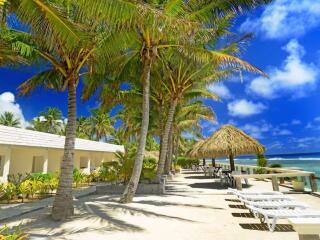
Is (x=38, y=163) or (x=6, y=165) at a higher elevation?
(x=38, y=163)

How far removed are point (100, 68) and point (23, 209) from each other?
5288mm

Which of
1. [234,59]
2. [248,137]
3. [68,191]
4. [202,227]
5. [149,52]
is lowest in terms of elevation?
[202,227]

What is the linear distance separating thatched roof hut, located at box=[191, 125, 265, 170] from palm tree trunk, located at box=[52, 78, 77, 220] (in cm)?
1086

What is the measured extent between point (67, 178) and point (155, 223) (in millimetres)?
2660

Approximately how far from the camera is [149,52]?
1102cm

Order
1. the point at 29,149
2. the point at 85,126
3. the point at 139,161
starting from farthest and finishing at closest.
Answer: the point at 85,126 < the point at 29,149 < the point at 139,161

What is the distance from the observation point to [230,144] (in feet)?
57.1

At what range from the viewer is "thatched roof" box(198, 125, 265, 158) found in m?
17.4

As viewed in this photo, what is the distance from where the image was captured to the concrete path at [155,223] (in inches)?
255

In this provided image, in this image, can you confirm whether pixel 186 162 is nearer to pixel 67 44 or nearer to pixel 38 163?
pixel 38 163

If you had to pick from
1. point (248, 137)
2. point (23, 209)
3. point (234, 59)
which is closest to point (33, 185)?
point (23, 209)

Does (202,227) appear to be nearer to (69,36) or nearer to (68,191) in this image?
(68,191)

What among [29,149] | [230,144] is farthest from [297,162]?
[29,149]

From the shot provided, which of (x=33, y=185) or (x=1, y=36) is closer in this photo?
(x=1, y=36)
